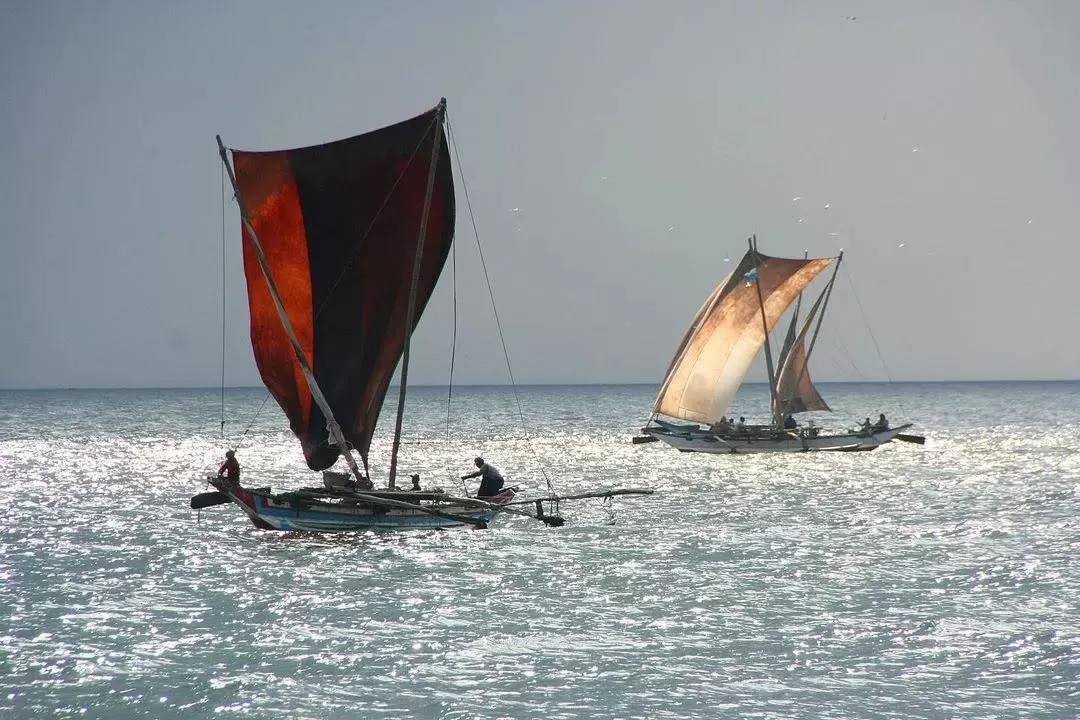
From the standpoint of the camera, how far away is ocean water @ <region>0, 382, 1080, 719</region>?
17047mm

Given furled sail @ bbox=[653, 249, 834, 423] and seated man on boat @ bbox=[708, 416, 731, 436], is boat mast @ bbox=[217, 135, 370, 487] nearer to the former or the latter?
furled sail @ bbox=[653, 249, 834, 423]

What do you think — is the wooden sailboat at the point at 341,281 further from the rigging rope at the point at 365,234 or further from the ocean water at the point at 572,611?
the ocean water at the point at 572,611

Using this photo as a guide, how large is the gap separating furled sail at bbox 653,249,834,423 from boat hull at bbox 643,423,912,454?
1371 millimetres

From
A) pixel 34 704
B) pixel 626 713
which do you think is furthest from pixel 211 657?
pixel 626 713

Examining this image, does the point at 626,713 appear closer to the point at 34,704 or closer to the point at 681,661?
the point at 681,661

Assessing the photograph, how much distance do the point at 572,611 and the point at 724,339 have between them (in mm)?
41096

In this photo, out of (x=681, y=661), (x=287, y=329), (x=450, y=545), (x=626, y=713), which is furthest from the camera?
(x=450, y=545)

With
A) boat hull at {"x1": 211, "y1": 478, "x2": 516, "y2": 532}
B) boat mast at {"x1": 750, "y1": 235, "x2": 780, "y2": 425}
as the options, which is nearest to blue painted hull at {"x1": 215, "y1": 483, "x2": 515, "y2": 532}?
boat hull at {"x1": 211, "y1": 478, "x2": 516, "y2": 532}

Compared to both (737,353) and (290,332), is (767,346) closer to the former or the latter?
(737,353)

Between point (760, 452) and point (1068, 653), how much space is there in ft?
151

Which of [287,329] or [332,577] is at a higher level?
[287,329]

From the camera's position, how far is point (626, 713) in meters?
16.2

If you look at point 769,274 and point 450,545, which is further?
point 769,274

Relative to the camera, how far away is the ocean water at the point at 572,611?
1705cm
